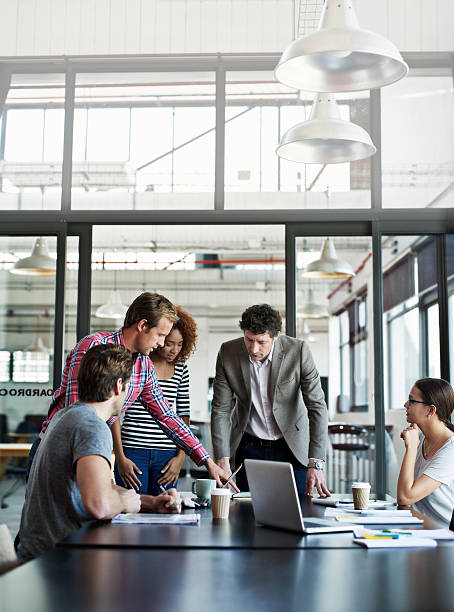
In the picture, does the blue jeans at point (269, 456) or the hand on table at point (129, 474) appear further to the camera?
the blue jeans at point (269, 456)

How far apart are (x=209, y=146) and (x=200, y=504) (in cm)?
325

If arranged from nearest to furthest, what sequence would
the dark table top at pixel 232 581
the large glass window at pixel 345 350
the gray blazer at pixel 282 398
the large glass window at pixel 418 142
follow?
the dark table top at pixel 232 581, the gray blazer at pixel 282 398, the large glass window at pixel 418 142, the large glass window at pixel 345 350

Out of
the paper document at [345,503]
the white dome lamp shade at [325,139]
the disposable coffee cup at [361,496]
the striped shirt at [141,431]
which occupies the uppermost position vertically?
the white dome lamp shade at [325,139]

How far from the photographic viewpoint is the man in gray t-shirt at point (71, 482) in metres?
2.20

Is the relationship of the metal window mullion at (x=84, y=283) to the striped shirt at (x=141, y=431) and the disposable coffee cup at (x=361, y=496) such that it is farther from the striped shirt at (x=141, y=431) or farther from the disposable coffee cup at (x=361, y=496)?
the disposable coffee cup at (x=361, y=496)

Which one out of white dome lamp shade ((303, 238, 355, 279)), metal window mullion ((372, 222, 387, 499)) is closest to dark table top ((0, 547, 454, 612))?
metal window mullion ((372, 222, 387, 499))

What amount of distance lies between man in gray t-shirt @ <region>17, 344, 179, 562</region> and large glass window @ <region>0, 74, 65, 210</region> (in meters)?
3.28

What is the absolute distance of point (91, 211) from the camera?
5.37 m

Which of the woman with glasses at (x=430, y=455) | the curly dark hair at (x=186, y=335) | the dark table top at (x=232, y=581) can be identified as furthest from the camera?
the curly dark hair at (x=186, y=335)

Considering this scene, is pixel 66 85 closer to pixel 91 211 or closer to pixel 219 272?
pixel 91 211

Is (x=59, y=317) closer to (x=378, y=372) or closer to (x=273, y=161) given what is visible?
(x=273, y=161)

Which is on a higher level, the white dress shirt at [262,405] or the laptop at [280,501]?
the white dress shirt at [262,405]

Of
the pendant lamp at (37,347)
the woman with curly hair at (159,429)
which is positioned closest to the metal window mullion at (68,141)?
the pendant lamp at (37,347)

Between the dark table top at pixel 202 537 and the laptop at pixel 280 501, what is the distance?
0.08 feet
